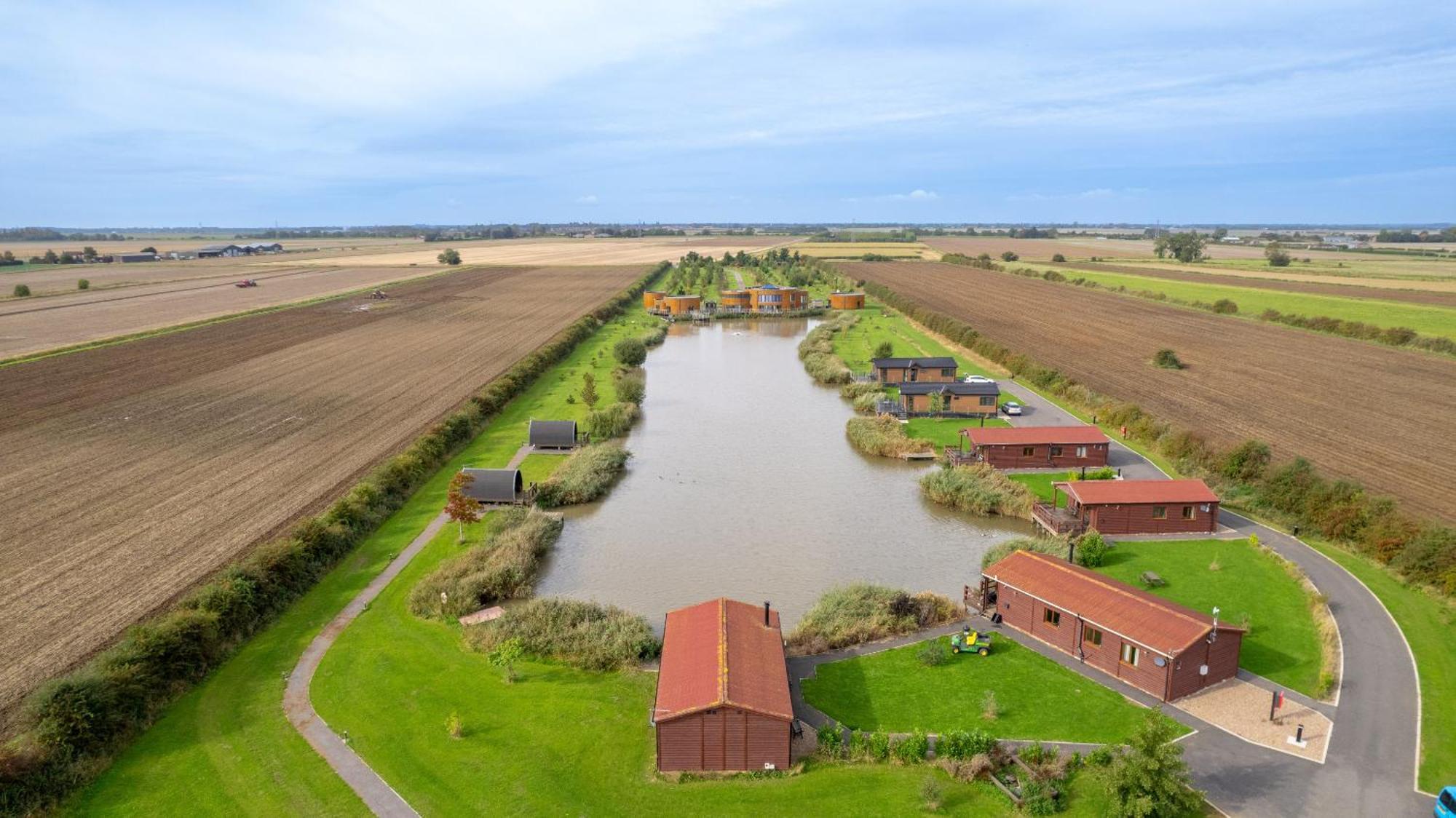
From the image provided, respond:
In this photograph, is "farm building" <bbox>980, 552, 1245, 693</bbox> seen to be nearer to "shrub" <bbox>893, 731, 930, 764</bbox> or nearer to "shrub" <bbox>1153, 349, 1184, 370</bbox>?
"shrub" <bbox>893, 731, 930, 764</bbox>

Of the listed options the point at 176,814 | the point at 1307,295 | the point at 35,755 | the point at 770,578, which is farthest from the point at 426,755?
the point at 1307,295

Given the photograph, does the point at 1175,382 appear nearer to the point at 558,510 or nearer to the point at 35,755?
the point at 558,510

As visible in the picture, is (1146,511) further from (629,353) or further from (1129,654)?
(629,353)

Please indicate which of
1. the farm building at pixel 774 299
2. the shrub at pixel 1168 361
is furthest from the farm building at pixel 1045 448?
the farm building at pixel 774 299

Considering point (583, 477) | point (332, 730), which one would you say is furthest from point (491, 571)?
point (583, 477)

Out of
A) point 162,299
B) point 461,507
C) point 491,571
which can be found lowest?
point 491,571

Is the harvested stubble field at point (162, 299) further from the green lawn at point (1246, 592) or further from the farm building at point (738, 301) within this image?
the green lawn at point (1246, 592)
